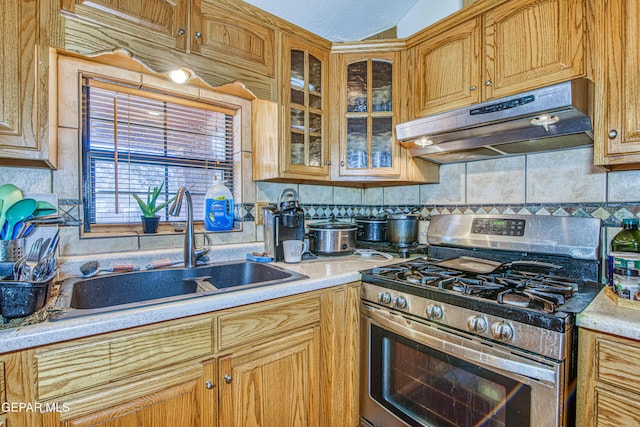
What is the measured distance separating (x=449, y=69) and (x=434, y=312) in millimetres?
1231

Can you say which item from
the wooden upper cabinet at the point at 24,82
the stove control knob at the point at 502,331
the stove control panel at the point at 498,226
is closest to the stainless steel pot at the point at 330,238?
the stove control panel at the point at 498,226

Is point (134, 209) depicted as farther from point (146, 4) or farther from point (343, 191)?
point (343, 191)

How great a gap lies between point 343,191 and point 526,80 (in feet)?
4.21

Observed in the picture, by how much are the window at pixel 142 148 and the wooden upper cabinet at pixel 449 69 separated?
113 cm

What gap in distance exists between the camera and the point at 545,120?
1194mm

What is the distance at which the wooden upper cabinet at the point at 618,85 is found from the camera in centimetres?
107

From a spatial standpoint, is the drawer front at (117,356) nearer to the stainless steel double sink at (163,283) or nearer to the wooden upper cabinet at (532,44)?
the stainless steel double sink at (163,283)

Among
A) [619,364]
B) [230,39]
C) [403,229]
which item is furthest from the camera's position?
[403,229]

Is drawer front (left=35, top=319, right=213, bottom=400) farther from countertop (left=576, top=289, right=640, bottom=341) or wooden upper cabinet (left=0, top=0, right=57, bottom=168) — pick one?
countertop (left=576, top=289, right=640, bottom=341)

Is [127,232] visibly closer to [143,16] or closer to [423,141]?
[143,16]

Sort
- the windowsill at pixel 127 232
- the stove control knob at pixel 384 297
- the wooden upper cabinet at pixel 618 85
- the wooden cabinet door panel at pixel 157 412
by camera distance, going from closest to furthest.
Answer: the wooden cabinet door panel at pixel 157 412 < the wooden upper cabinet at pixel 618 85 < the stove control knob at pixel 384 297 < the windowsill at pixel 127 232

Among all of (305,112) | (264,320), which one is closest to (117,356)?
(264,320)

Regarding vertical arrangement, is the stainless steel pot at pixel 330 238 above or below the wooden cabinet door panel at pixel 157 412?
above

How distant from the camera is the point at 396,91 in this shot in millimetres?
1794
